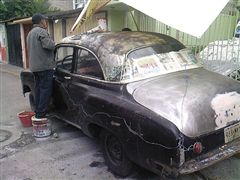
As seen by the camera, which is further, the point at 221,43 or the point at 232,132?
the point at 221,43

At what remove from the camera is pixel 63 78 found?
5336mm

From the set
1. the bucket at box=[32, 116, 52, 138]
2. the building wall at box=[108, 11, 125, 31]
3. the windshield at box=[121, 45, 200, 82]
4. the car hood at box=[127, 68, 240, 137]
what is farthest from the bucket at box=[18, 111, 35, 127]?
the building wall at box=[108, 11, 125, 31]

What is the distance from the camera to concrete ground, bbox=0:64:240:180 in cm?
420

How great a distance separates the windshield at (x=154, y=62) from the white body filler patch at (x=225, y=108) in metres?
0.91

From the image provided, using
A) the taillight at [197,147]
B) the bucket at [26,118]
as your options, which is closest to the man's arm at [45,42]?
the bucket at [26,118]

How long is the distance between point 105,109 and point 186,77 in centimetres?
115

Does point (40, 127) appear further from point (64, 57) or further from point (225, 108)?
point (225, 108)

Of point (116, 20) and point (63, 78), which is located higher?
point (116, 20)

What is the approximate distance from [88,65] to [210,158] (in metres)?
2.27

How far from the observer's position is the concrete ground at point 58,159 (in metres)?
4.20

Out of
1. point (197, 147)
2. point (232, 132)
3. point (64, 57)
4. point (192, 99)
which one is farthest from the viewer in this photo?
point (64, 57)

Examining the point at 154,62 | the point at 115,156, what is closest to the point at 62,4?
the point at 154,62

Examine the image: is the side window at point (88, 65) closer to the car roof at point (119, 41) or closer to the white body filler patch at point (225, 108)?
the car roof at point (119, 41)

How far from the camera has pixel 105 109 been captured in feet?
13.2
